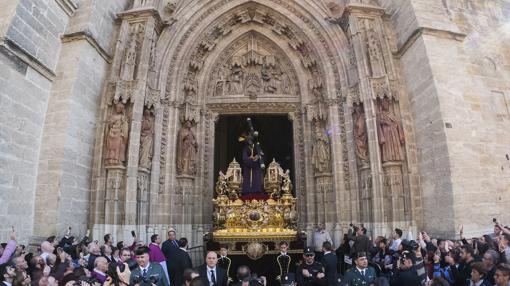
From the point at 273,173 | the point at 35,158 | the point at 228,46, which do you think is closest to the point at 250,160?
the point at 273,173

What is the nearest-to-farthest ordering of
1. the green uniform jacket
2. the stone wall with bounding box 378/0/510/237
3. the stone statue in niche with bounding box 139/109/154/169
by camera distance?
the green uniform jacket, the stone wall with bounding box 378/0/510/237, the stone statue in niche with bounding box 139/109/154/169

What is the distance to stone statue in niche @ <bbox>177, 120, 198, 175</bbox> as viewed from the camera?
34.7 feet

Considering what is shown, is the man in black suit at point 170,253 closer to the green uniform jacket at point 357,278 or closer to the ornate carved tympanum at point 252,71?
the green uniform jacket at point 357,278

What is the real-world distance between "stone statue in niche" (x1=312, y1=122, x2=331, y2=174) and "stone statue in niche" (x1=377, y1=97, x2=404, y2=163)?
179cm

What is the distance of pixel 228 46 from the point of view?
12.5m

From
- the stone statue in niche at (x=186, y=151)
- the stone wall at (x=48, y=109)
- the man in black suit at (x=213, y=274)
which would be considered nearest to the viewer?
the man in black suit at (x=213, y=274)

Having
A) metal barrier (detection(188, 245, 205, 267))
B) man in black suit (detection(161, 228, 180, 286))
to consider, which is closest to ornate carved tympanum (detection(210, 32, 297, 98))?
metal barrier (detection(188, 245, 205, 267))

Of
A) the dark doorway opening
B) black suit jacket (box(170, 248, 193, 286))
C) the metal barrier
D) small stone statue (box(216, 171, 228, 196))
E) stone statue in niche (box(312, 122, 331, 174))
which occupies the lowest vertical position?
the metal barrier

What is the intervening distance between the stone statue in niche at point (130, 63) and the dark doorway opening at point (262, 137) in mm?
5496

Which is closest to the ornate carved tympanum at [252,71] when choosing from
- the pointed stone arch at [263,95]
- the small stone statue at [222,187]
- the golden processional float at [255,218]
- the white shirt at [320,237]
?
the pointed stone arch at [263,95]

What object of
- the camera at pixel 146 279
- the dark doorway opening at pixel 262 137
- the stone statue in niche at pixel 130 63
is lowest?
the camera at pixel 146 279

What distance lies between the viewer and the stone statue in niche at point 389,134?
9156mm

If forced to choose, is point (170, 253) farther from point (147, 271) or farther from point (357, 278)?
point (357, 278)

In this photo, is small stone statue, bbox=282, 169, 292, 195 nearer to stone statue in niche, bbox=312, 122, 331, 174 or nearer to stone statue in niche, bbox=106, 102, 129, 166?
stone statue in niche, bbox=312, 122, 331, 174
